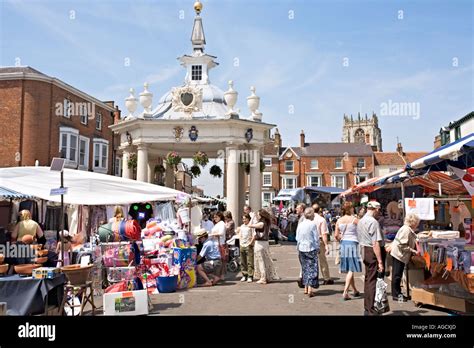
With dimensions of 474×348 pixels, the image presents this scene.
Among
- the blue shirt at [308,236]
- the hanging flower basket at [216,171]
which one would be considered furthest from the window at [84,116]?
the blue shirt at [308,236]

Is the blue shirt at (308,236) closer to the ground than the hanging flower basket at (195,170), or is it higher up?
closer to the ground

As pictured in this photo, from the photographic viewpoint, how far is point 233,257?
13039 millimetres

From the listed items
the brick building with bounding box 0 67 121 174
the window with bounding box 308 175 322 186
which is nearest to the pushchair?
the brick building with bounding box 0 67 121 174

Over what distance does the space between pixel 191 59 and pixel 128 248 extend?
45.3 feet

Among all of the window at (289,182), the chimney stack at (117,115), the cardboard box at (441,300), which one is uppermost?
the chimney stack at (117,115)

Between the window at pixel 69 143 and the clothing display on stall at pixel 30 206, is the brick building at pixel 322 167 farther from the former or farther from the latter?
the clothing display on stall at pixel 30 206

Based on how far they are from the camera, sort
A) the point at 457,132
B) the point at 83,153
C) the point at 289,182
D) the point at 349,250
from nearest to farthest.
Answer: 1. the point at 349,250
2. the point at 457,132
3. the point at 83,153
4. the point at 289,182

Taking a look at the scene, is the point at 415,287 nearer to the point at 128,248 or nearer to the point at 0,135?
the point at 128,248

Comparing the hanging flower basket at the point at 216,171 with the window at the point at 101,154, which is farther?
the window at the point at 101,154

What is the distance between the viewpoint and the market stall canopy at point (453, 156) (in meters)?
6.69

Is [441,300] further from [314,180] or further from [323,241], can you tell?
[314,180]

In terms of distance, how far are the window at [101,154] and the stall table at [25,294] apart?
88.7 ft

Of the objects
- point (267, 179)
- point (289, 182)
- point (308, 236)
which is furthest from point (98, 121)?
point (289, 182)

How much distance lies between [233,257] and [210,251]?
2.36 metres
